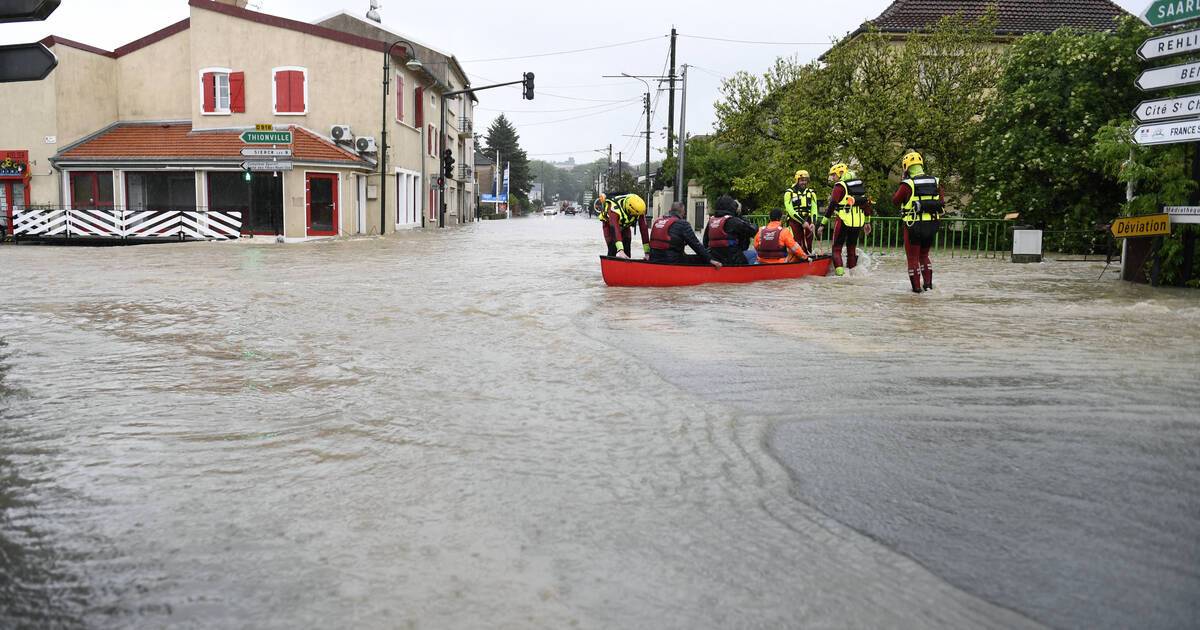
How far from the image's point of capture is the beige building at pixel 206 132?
98.7 feet

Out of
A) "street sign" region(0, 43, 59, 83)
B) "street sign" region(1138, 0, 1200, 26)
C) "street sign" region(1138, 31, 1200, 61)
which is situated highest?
"street sign" region(1138, 0, 1200, 26)

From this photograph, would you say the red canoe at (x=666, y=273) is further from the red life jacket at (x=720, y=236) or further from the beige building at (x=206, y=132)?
the beige building at (x=206, y=132)

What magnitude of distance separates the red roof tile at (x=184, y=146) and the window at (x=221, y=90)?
3.20 ft

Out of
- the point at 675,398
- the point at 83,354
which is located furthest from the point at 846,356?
the point at 83,354

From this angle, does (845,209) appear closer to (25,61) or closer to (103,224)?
(25,61)

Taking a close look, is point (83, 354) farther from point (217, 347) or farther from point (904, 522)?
point (904, 522)

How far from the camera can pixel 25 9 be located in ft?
22.0

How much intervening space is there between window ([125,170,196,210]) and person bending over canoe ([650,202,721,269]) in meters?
22.6

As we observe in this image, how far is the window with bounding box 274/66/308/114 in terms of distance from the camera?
32.6 m

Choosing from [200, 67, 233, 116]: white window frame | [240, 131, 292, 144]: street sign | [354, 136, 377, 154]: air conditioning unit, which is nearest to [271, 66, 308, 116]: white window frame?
[200, 67, 233, 116]: white window frame

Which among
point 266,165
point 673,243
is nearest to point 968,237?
point 673,243

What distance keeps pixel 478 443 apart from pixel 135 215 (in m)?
26.4

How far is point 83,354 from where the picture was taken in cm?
771

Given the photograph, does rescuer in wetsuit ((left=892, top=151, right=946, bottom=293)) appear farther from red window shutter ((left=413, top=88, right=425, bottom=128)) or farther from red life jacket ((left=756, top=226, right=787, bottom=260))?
red window shutter ((left=413, top=88, right=425, bottom=128))
